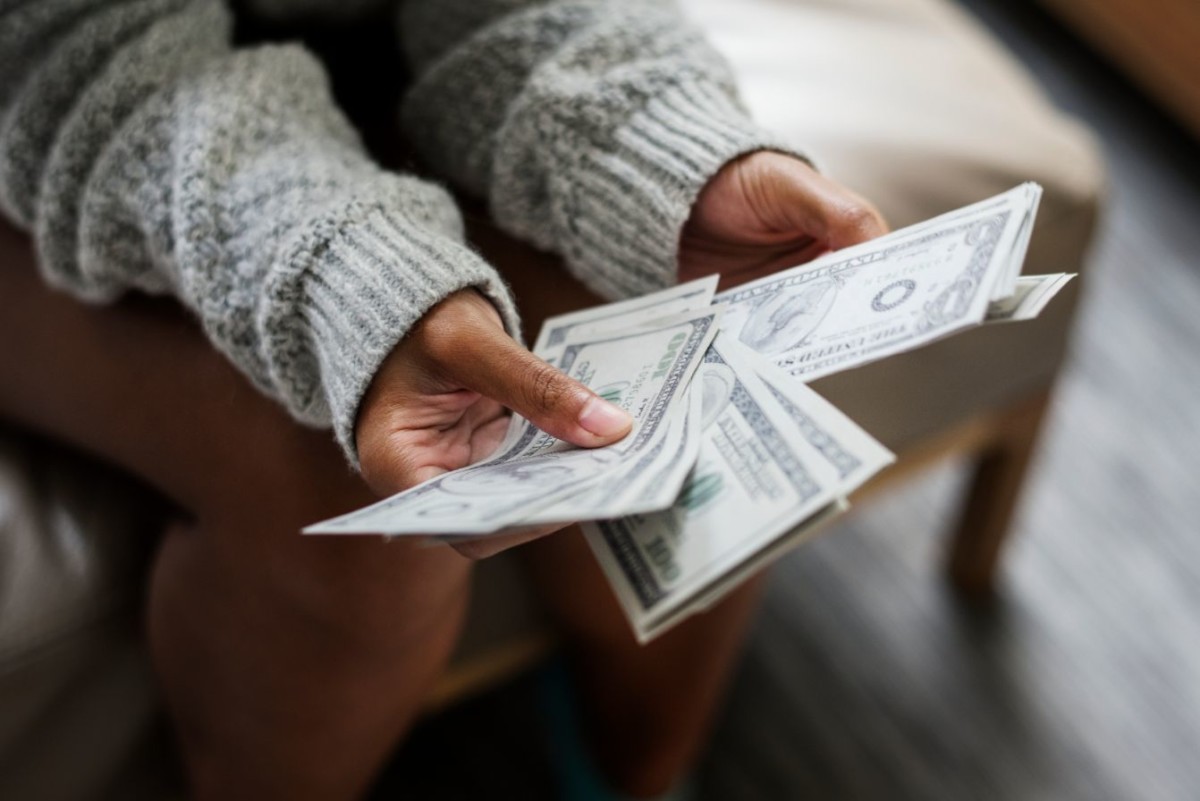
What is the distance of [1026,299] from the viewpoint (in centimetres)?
42

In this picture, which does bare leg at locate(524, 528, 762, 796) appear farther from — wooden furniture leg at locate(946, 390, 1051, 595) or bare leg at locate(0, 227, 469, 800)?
wooden furniture leg at locate(946, 390, 1051, 595)

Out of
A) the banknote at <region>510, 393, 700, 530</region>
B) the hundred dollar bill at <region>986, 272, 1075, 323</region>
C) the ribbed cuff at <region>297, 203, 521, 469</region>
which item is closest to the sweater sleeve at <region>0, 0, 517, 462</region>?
the ribbed cuff at <region>297, 203, 521, 469</region>

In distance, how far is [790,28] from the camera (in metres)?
0.81

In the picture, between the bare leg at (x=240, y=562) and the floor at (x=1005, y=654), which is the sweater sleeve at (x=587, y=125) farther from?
the floor at (x=1005, y=654)

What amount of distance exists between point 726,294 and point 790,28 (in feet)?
1.33

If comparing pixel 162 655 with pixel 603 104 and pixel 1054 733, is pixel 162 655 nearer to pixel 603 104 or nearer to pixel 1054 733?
pixel 603 104

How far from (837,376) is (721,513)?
114 millimetres

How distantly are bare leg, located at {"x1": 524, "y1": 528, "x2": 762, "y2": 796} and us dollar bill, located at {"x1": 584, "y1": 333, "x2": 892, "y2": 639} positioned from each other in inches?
8.2

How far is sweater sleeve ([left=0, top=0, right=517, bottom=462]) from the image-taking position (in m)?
0.48

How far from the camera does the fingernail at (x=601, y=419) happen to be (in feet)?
1.40

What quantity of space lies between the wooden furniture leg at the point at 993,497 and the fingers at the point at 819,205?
0.41 meters

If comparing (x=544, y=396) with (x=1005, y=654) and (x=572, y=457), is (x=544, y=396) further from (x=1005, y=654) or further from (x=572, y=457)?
(x=1005, y=654)

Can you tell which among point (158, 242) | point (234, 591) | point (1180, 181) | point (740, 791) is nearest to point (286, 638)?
point (234, 591)

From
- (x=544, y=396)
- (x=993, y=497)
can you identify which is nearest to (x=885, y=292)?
(x=544, y=396)
